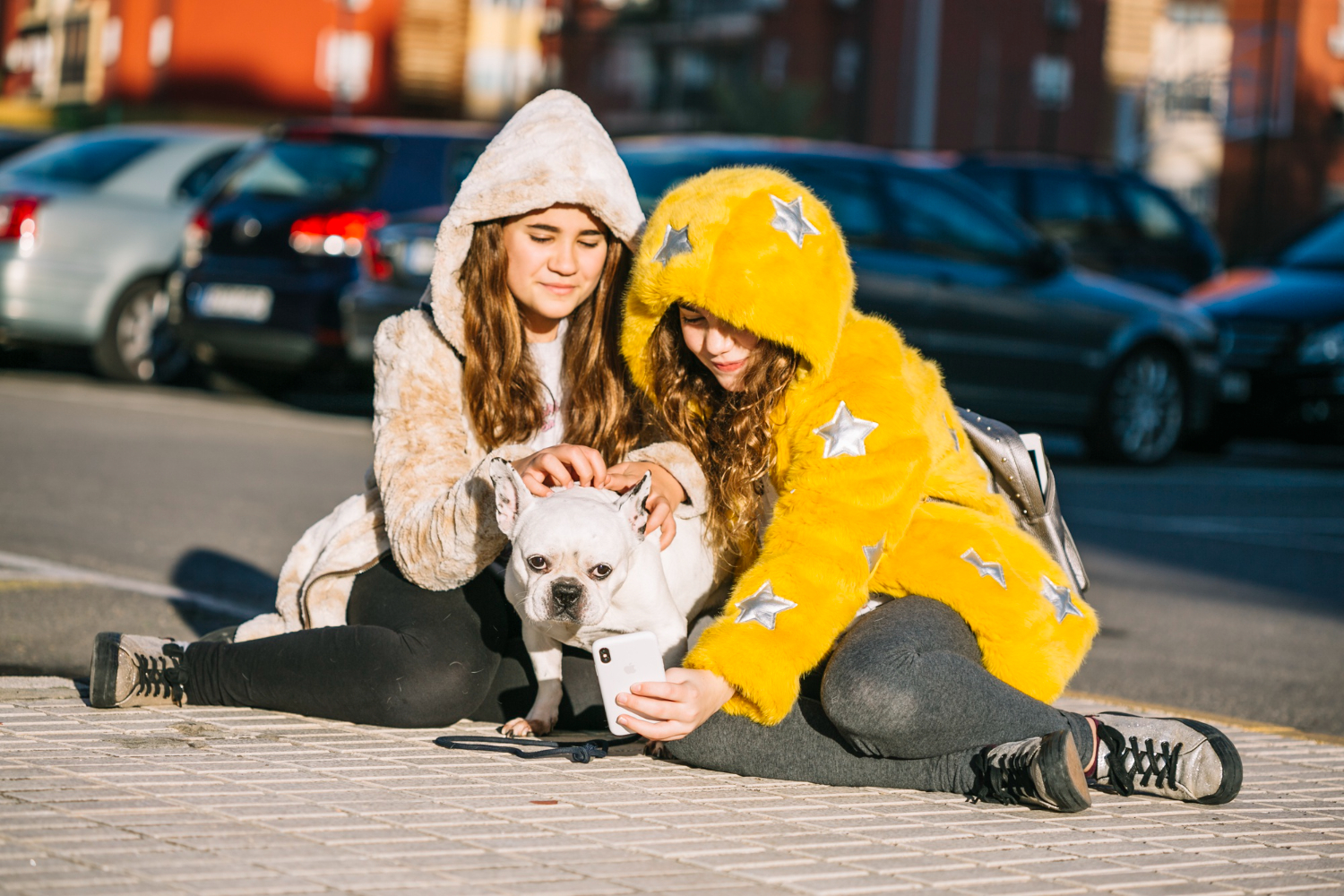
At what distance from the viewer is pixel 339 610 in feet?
14.3

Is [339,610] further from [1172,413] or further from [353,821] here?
[1172,413]

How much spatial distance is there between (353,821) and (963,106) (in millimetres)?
44508

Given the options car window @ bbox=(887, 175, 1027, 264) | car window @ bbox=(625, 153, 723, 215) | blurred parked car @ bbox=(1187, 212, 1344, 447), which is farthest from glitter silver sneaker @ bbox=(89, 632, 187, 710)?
blurred parked car @ bbox=(1187, 212, 1344, 447)

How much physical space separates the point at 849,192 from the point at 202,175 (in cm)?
537

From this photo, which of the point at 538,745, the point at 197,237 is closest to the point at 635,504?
the point at 538,745

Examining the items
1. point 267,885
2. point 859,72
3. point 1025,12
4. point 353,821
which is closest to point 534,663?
point 353,821

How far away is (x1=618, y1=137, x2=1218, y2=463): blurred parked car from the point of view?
11.1 metres

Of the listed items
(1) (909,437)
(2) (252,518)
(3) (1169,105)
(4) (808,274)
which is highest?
(3) (1169,105)

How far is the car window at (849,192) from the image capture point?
11.1 metres

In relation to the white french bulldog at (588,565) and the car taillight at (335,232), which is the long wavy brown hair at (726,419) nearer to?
the white french bulldog at (588,565)

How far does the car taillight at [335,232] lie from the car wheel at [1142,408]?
16.9ft

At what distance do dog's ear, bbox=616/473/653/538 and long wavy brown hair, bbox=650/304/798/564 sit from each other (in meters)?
0.26

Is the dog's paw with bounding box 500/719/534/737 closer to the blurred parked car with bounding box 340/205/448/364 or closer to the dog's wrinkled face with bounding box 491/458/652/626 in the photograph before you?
the dog's wrinkled face with bounding box 491/458/652/626

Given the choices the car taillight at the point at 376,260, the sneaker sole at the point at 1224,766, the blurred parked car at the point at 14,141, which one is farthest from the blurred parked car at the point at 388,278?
the sneaker sole at the point at 1224,766
